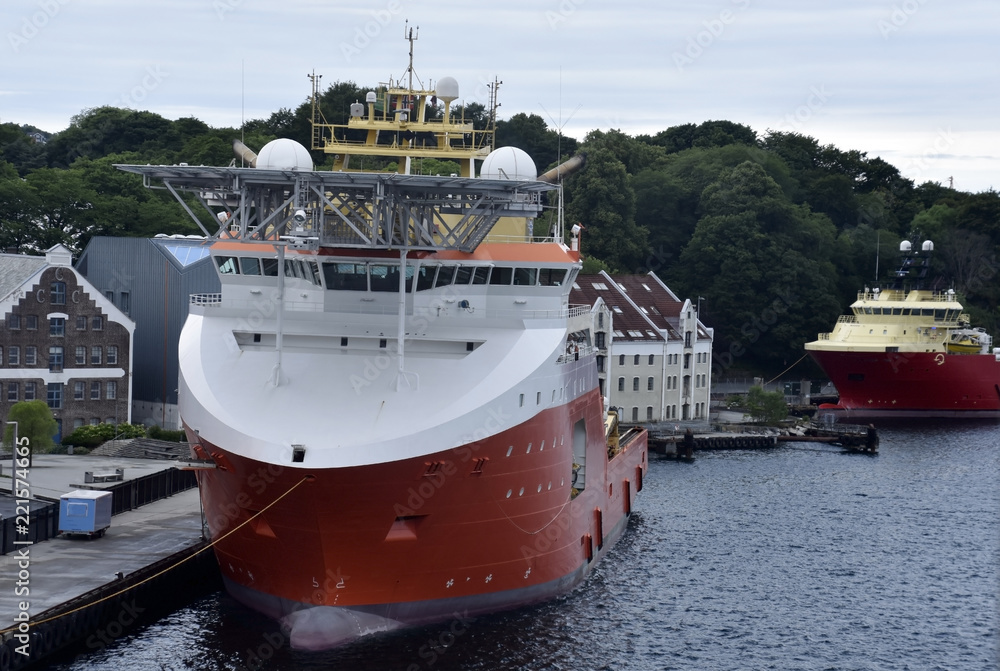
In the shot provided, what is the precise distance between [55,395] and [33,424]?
9.53m

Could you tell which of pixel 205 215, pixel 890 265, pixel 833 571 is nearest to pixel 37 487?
pixel 833 571

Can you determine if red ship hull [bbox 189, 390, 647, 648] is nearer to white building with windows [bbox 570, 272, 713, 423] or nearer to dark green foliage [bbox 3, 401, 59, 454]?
dark green foliage [bbox 3, 401, 59, 454]

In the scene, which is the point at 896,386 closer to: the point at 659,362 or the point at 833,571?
the point at 659,362

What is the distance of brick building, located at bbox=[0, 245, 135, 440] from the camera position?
191 feet

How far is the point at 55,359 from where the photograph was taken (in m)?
59.7

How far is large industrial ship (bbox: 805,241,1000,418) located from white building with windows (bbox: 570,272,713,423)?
53.3ft

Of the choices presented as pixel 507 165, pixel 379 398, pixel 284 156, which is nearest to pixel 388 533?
pixel 379 398

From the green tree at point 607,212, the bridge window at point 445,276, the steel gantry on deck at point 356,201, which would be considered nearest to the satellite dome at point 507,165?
the steel gantry on deck at point 356,201

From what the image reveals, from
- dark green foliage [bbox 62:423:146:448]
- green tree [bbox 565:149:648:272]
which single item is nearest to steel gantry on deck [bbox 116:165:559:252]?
dark green foliage [bbox 62:423:146:448]

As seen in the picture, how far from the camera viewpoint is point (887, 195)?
455 feet

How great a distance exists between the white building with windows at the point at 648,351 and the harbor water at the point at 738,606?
1607cm

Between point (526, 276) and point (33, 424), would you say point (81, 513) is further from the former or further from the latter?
point (526, 276)

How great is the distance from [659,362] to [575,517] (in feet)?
136

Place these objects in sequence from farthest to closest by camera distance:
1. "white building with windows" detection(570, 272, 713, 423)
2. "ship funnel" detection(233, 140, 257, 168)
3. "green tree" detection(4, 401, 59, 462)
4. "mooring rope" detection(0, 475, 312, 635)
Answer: "white building with windows" detection(570, 272, 713, 423), "green tree" detection(4, 401, 59, 462), "ship funnel" detection(233, 140, 257, 168), "mooring rope" detection(0, 475, 312, 635)
